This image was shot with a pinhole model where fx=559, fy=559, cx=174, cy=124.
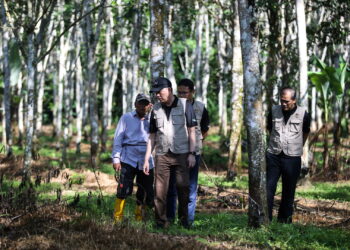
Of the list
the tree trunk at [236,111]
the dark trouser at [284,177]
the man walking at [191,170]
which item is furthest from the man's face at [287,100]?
the tree trunk at [236,111]

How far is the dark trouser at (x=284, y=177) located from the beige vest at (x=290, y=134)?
11 centimetres

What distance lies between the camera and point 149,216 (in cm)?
843

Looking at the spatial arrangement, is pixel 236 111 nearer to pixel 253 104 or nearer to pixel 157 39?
pixel 157 39

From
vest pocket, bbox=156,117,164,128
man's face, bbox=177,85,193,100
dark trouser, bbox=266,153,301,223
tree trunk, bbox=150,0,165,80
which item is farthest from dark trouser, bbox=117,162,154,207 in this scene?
tree trunk, bbox=150,0,165,80

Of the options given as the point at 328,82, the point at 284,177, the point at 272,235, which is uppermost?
the point at 328,82

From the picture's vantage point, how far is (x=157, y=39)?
10.3 meters

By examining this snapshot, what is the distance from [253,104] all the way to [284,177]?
Result: 168cm

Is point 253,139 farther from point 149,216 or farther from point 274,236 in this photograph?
point 149,216

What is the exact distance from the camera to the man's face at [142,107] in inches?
323

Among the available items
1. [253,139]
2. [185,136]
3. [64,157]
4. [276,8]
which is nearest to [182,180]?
[185,136]

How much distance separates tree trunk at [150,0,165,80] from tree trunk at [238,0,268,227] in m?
2.92

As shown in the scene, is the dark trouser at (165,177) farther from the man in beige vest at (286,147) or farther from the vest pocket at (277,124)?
the vest pocket at (277,124)

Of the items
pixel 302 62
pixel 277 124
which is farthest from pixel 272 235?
pixel 302 62

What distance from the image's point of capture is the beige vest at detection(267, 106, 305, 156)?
27.9 feet
